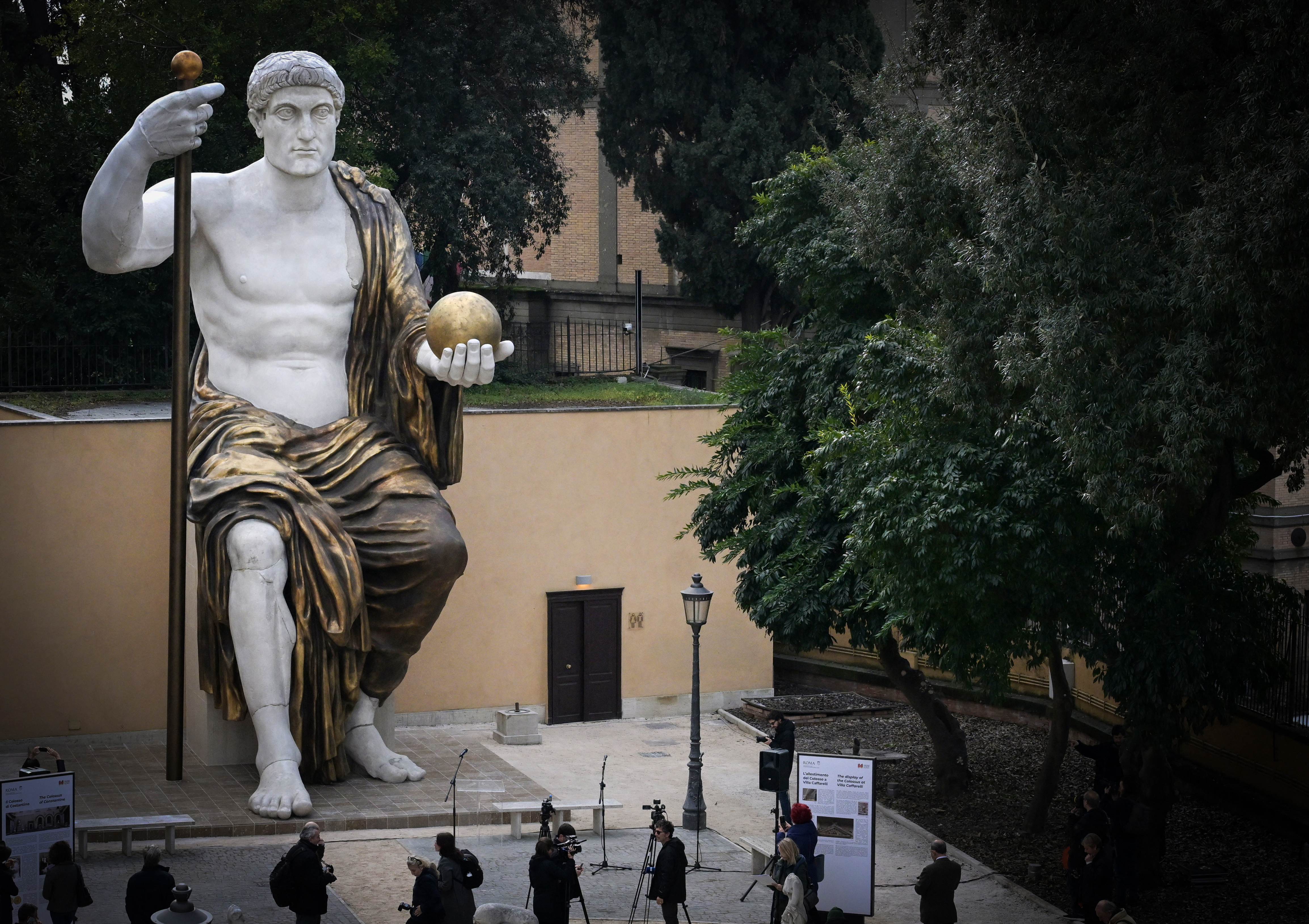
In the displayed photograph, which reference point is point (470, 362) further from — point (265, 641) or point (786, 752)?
point (786, 752)

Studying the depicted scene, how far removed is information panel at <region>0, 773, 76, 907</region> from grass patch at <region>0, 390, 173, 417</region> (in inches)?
341

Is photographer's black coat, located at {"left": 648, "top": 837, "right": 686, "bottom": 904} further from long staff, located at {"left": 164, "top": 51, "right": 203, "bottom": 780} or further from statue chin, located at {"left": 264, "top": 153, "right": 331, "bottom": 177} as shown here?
statue chin, located at {"left": 264, "top": 153, "right": 331, "bottom": 177}

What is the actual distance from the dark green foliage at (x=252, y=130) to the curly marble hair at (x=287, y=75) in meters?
6.98

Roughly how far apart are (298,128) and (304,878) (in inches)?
246

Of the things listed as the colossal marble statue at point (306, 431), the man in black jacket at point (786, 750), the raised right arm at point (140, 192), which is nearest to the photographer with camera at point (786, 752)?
the man in black jacket at point (786, 750)

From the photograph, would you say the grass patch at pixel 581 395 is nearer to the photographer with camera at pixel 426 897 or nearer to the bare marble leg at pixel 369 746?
the bare marble leg at pixel 369 746

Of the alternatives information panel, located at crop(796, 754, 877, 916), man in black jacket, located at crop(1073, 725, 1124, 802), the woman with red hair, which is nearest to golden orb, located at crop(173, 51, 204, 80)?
information panel, located at crop(796, 754, 877, 916)

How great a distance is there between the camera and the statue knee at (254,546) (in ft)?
42.8

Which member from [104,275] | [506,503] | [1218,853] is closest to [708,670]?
[506,503]

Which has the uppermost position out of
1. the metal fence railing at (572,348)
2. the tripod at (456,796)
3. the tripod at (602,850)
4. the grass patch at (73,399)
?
the metal fence railing at (572,348)

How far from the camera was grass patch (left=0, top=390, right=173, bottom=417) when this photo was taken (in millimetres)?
19391

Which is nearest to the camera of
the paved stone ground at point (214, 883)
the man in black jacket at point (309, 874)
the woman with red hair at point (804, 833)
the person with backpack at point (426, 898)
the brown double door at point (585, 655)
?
the person with backpack at point (426, 898)

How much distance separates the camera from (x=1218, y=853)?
1546 centimetres

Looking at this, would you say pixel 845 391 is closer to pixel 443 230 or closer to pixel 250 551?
pixel 250 551
